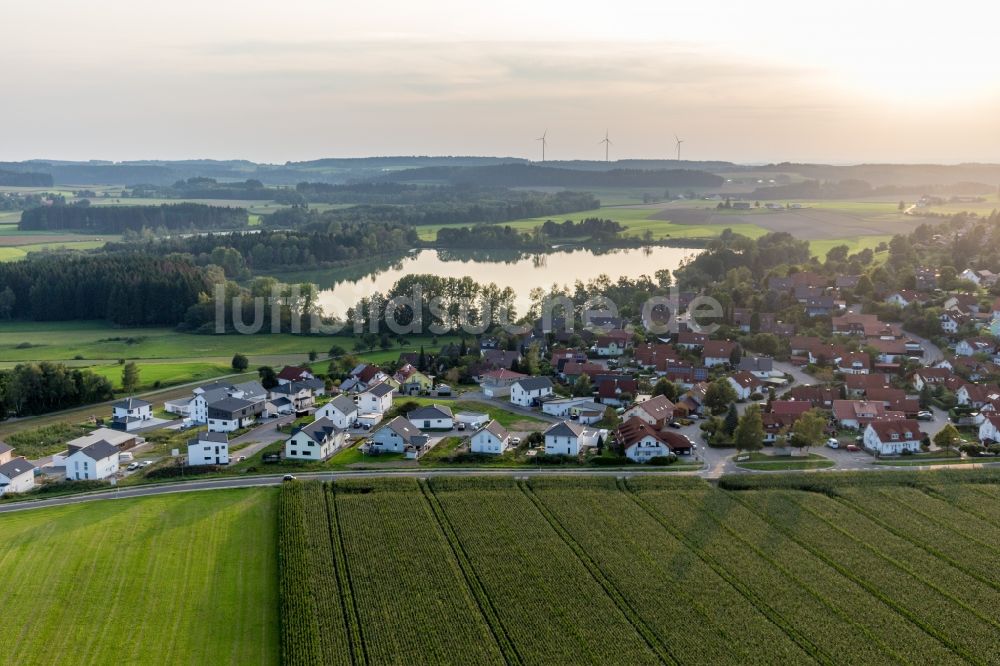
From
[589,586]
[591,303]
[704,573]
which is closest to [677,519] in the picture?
[704,573]

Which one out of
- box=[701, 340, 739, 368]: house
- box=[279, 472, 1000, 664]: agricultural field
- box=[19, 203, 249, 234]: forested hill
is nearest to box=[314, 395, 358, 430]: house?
box=[279, 472, 1000, 664]: agricultural field

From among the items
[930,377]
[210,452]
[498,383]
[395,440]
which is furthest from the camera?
[498,383]

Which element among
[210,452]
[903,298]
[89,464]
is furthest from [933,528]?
[903,298]

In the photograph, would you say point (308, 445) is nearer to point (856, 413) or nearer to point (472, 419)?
point (472, 419)

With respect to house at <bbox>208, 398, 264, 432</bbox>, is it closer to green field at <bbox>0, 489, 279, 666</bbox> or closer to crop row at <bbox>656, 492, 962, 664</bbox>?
green field at <bbox>0, 489, 279, 666</bbox>

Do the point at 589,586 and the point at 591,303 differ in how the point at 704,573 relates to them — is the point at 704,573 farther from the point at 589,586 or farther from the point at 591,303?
the point at 591,303

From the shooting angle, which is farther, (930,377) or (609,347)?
(609,347)
